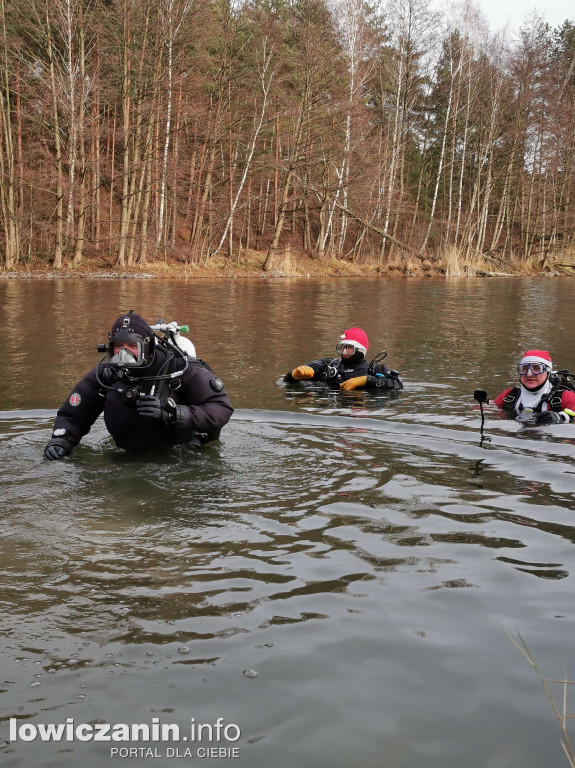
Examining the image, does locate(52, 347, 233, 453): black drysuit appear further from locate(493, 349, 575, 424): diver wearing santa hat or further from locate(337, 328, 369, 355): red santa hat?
locate(337, 328, 369, 355): red santa hat

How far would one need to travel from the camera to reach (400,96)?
4275 cm

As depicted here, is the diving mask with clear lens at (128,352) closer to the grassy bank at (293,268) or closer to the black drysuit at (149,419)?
the black drysuit at (149,419)

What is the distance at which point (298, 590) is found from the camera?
3.80 meters

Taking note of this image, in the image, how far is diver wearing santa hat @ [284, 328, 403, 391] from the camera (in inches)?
408

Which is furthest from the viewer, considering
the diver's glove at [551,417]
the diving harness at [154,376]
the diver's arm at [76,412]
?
the diver's glove at [551,417]

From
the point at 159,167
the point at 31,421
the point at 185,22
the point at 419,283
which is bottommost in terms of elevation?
the point at 31,421

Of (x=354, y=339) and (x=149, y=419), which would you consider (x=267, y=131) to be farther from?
(x=149, y=419)

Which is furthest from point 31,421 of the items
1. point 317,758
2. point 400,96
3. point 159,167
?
point 400,96

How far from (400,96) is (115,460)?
1604 inches

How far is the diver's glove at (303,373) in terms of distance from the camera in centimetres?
1048

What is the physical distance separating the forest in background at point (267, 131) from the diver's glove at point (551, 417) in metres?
25.8

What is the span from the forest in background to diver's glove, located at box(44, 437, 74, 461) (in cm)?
2571

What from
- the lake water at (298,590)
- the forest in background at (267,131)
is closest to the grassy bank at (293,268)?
the forest in background at (267,131)

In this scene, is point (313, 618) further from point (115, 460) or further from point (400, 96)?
point (400, 96)
